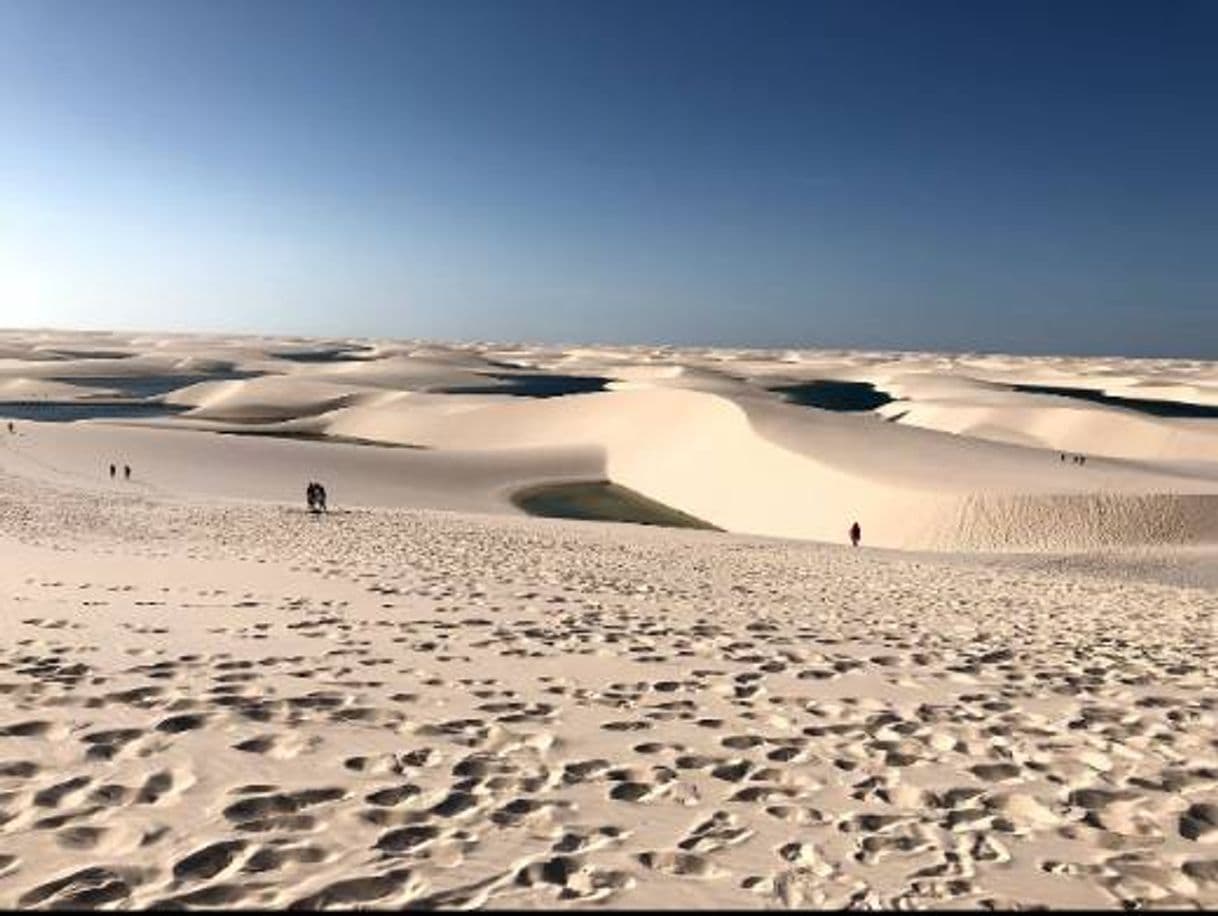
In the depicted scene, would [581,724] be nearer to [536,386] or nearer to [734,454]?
[734,454]

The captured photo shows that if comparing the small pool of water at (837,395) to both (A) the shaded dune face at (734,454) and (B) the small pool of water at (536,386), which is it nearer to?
(A) the shaded dune face at (734,454)

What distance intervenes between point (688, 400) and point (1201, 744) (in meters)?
53.6

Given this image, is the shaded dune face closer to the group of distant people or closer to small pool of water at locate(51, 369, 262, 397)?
small pool of water at locate(51, 369, 262, 397)

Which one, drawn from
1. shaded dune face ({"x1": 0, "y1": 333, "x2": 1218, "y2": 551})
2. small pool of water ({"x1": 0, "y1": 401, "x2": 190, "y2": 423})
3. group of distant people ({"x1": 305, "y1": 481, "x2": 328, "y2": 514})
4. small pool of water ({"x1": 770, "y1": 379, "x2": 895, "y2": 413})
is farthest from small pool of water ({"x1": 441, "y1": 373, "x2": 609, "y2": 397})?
group of distant people ({"x1": 305, "y1": 481, "x2": 328, "y2": 514})

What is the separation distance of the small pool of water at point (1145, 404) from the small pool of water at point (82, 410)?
253ft

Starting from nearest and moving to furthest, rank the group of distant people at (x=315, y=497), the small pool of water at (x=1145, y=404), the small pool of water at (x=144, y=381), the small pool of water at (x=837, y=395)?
the group of distant people at (x=315, y=497), the small pool of water at (x=1145, y=404), the small pool of water at (x=837, y=395), the small pool of water at (x=144, y=381)

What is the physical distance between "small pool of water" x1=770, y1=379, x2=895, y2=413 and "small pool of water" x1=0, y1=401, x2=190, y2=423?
5469 cm

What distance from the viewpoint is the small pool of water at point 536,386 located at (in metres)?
103

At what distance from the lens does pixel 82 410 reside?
8138 cm

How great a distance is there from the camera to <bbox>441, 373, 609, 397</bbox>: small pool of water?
10312 cm

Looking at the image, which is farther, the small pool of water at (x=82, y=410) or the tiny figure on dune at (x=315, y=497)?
the small pool of water at (x=82, y=410)

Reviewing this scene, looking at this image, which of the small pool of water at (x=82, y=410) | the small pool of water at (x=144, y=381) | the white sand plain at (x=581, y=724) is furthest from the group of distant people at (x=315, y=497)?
the small pool of water at (x=144, y=381)

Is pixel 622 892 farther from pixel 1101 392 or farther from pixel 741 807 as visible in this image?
pixel 1101 392

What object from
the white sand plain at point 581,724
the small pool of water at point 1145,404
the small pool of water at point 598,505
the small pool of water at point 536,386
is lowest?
the small pool of water at point 598,505
